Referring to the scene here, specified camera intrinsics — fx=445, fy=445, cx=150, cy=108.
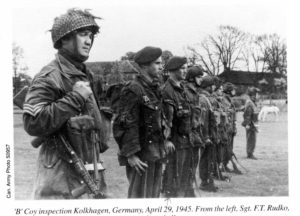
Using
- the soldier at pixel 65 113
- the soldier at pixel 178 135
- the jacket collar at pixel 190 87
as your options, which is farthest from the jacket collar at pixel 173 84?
the soldier at pixel 65 113

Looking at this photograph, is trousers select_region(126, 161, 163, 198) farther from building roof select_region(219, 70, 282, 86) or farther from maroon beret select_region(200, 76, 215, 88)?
building roof select_region(219, 70, 282, 86)

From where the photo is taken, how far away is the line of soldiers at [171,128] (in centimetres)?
430

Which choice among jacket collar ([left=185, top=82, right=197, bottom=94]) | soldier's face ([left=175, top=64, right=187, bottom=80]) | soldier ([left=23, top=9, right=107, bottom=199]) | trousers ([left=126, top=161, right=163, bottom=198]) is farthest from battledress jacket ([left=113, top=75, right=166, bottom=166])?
jacket collar ([left=185, top=82, right=197, bottom=94])

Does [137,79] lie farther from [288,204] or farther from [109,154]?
[109,154]

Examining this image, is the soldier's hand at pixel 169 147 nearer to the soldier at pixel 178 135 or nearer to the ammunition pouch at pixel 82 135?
the soldier at pixel 178 135

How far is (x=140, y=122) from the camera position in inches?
171

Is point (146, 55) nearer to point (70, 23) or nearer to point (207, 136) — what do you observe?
point (70, 23)

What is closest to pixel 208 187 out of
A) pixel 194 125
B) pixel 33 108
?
pixel 194 125

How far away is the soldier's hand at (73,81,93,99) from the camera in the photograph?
2988 millimetres

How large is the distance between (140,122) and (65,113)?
4.91 feet

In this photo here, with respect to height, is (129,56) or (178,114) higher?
(129,56)

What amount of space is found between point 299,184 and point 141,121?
1.76 metres

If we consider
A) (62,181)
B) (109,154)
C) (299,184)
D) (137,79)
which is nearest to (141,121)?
(137,79)

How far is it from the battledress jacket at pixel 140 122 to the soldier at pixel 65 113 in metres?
0.98
